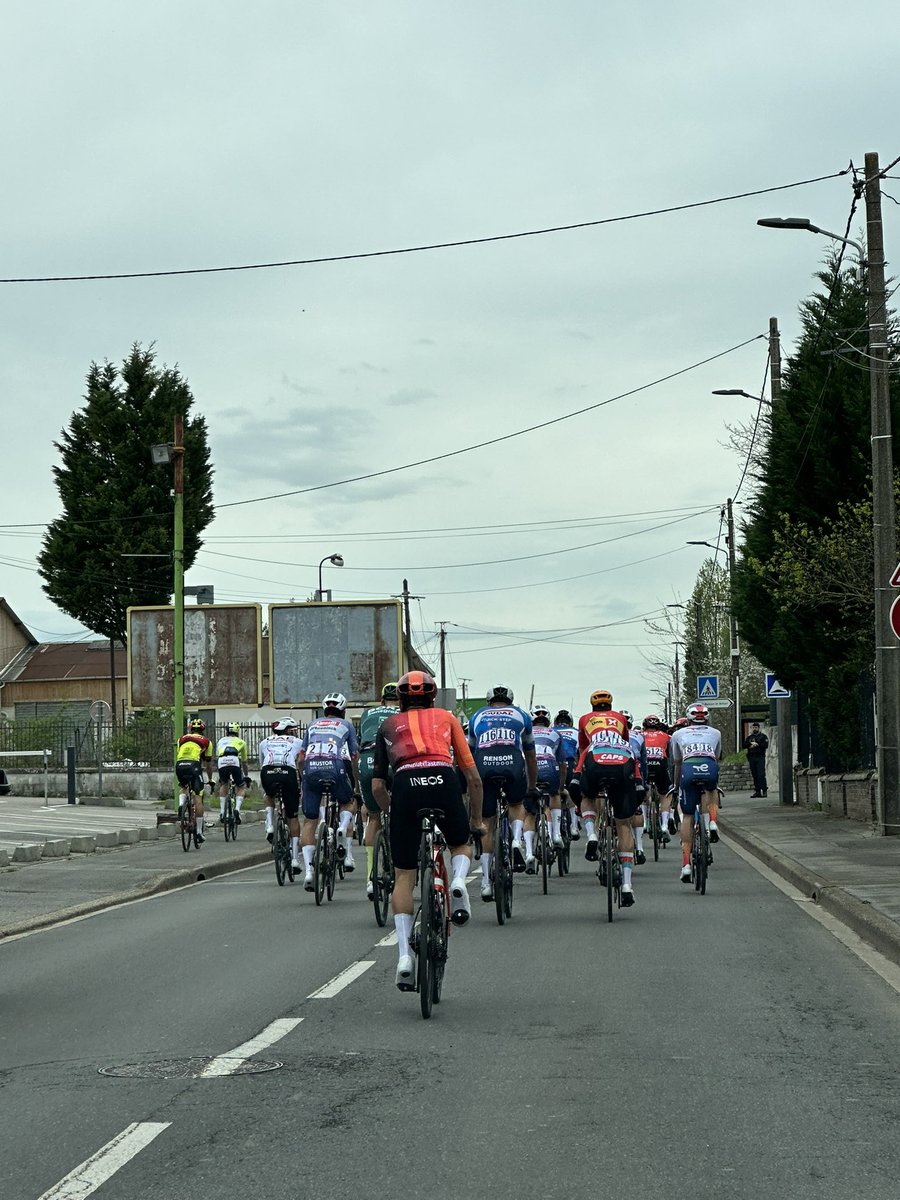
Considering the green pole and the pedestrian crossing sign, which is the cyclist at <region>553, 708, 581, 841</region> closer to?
the green pole

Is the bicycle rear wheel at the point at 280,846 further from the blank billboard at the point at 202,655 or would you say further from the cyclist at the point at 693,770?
the blank billboard at the point at 202,655

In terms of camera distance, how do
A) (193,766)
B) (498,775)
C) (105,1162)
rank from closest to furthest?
1. (105,1162)
2. (498,775)
3. (193,766)

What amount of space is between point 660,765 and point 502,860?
9.30 metres

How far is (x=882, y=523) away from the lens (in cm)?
2252

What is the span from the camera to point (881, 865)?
1780 cm

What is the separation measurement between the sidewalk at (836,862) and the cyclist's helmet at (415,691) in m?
3.94

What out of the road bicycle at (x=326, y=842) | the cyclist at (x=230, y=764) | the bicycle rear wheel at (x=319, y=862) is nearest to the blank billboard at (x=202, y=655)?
the cyclist at (x=230, y=764)

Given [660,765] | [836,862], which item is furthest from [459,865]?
[660,765]

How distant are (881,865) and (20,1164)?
533 inches

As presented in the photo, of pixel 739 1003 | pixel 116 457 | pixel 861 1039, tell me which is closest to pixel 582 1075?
pixel 861 1039

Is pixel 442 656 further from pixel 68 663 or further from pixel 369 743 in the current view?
pixel 369 743

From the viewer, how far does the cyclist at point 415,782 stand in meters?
9.02

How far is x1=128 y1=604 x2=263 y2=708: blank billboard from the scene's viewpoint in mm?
55219

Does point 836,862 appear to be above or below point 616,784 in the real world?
below
